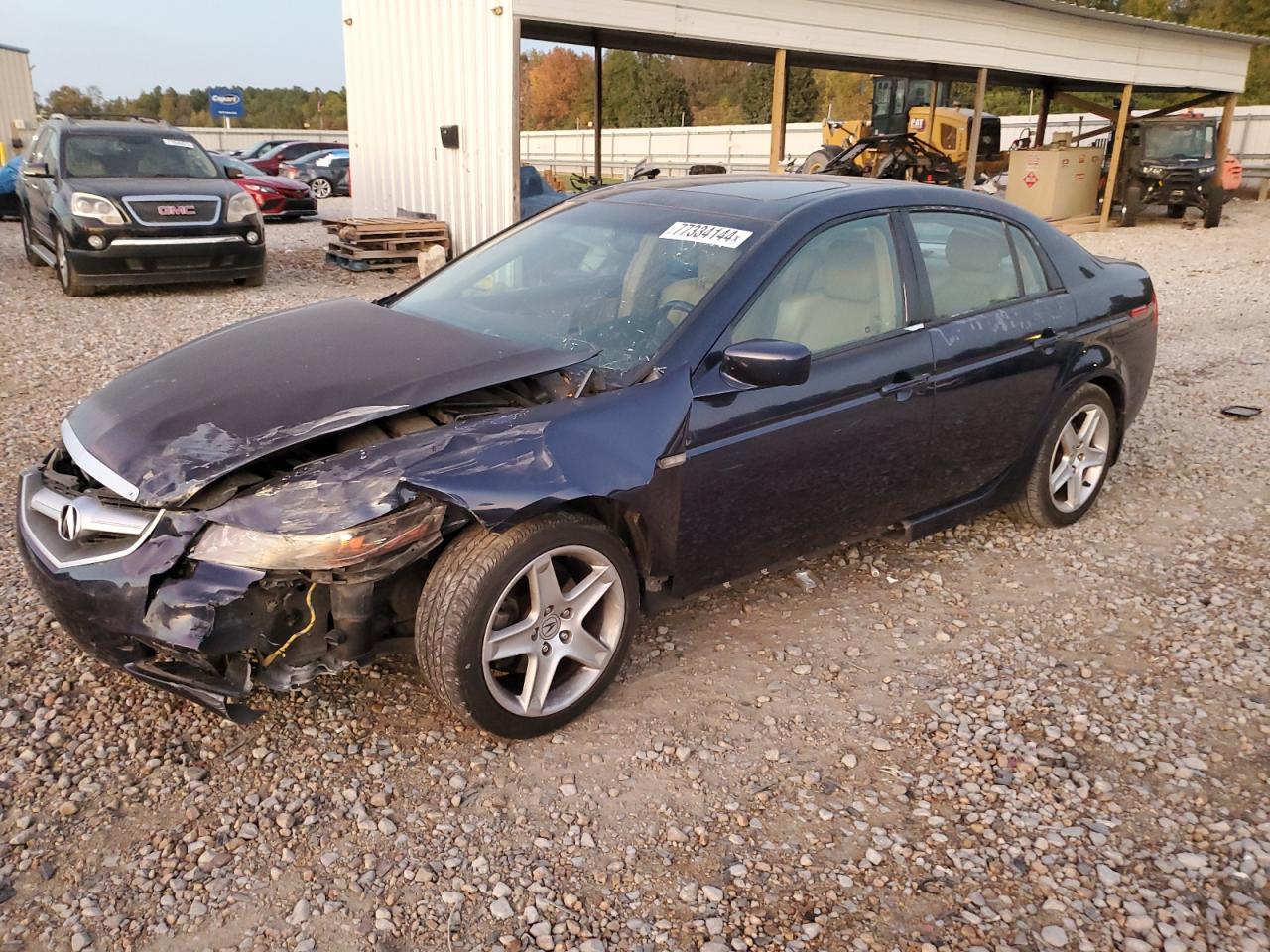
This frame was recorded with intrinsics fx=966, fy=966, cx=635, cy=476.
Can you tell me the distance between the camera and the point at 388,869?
248cm

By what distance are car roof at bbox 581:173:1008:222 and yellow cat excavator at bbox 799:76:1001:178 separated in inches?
666

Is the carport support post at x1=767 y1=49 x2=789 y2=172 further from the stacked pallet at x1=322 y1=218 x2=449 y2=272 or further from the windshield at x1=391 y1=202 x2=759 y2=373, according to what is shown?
the windshield at x1=391 y1=202 x2=759 y2=373

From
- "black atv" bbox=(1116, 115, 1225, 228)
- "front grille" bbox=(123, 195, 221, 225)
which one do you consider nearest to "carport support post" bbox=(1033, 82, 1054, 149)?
"black atv" bbox=(1116, 115, 1225, 228)

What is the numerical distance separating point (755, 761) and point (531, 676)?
73cm

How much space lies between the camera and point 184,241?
9844mm

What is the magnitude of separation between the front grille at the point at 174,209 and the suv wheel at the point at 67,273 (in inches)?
32.5

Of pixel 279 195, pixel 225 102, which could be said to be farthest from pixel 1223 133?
pixel 225 102

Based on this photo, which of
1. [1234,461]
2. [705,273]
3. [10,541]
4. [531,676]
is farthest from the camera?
[1234,461]

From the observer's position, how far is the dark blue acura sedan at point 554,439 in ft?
8.68

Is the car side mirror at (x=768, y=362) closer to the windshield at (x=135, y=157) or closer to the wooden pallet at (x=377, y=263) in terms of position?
the windshield at (x=135, y=157)

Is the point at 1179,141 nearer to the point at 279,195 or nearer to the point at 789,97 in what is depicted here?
the point at 279,195

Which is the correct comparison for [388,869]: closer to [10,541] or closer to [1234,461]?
[10,541]

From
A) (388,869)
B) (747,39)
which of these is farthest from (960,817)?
(747,39)

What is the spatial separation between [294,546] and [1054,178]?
19.9 m
